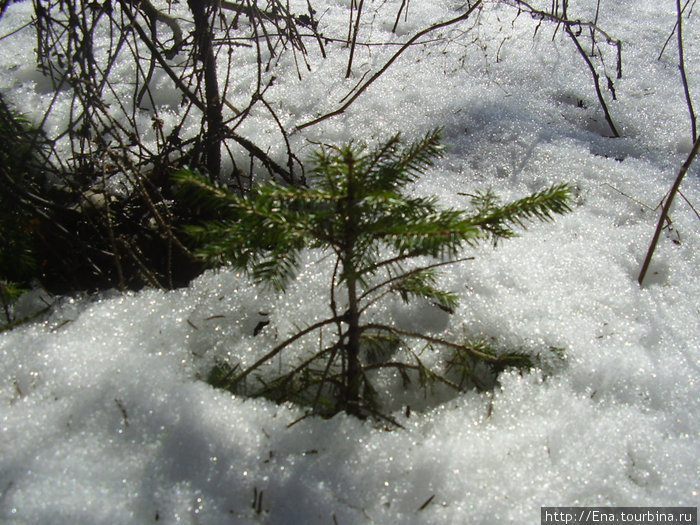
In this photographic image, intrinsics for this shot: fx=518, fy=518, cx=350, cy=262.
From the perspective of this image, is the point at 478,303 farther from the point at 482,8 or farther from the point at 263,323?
the point at 482,8

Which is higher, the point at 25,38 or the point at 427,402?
the point at 25,38

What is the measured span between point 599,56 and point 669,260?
6.70ft

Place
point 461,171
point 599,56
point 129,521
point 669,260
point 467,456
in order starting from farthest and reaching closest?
point 599,56 < point 461,171 < point 669,260 < point 467,456 < point 129,521

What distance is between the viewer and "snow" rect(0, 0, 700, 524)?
4.35ft

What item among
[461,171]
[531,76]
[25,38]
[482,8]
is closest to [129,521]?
[461,171]

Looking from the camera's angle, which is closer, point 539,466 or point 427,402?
point 539,466

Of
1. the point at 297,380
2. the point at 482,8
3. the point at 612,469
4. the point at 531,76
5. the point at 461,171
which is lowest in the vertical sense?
the point at 612,469

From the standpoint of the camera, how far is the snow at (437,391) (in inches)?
52.2

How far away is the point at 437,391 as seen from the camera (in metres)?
1.66

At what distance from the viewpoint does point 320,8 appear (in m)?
4.16

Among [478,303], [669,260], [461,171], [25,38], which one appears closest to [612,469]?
[478,303]

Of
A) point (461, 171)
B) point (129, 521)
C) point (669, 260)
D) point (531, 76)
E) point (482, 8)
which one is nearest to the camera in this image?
point (129, 521)

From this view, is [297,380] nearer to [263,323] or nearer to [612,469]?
[263,323]

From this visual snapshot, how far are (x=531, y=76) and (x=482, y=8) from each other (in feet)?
3.31
